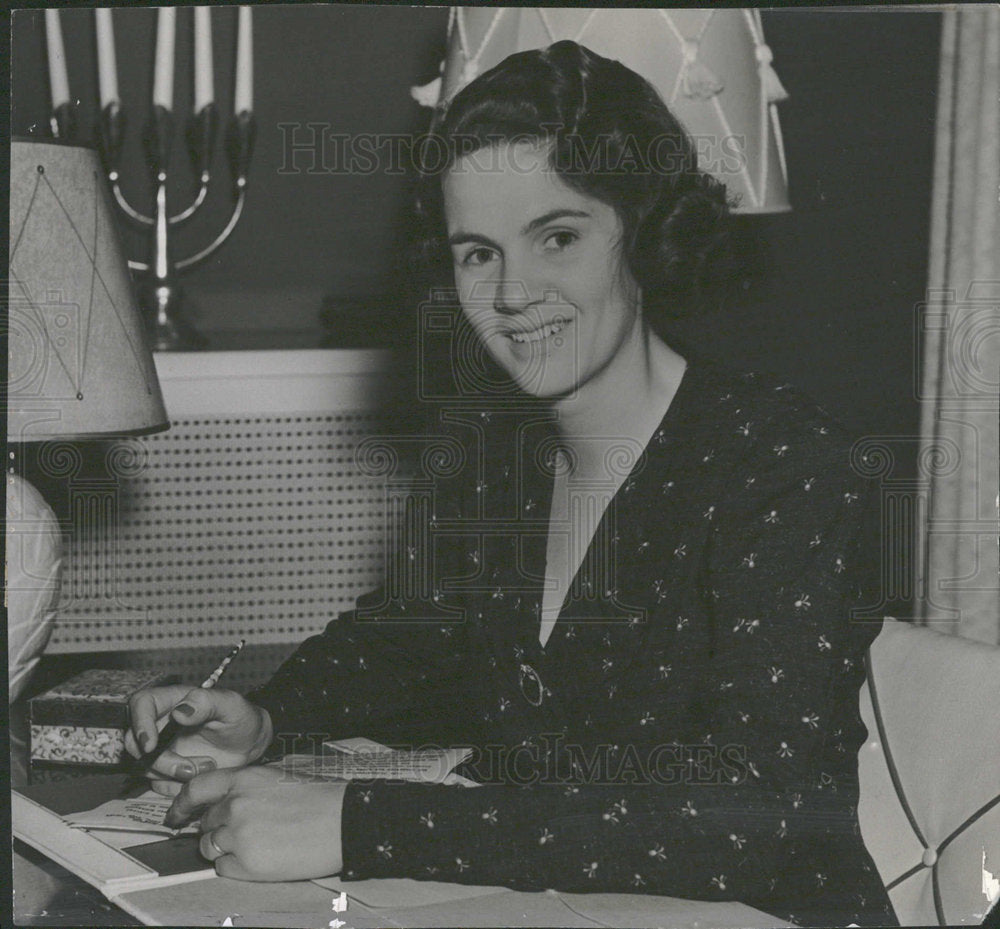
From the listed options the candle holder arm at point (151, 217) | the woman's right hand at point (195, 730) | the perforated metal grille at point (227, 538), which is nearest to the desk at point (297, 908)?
the woman's right hand at point (195, 730)

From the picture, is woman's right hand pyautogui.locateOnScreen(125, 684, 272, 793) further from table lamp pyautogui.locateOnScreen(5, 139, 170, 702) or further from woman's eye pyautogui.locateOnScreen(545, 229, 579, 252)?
woman's eye pyautogui.locateOnScreen(545, 229, 579, 252)

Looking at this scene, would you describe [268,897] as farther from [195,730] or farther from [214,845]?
[195,730]

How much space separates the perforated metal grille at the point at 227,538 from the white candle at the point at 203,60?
331 millimetres

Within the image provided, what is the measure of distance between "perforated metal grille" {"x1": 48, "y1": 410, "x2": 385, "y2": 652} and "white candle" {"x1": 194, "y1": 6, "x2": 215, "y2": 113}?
33 cm

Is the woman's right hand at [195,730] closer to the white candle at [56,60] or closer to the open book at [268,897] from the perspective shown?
the open book at [268,897]

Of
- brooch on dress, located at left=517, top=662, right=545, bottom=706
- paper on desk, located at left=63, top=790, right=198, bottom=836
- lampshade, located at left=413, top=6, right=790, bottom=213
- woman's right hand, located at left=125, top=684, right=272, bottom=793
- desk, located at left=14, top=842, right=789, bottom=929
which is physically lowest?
desk, located at left=14, top=842, right=789, bottom=929

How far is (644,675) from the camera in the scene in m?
1.03

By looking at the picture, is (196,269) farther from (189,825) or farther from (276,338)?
(189,825)

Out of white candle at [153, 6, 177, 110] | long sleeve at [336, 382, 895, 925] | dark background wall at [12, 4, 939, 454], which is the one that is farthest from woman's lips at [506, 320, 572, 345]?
white candle at [153, 6, 177, 110]

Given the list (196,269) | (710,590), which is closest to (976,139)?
(710,590)

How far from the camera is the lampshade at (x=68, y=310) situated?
3.42 ft

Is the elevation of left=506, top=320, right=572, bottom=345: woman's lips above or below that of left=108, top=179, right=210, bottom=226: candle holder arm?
below

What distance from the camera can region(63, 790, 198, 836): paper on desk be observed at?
3.03ft

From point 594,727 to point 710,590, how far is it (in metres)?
0.19
